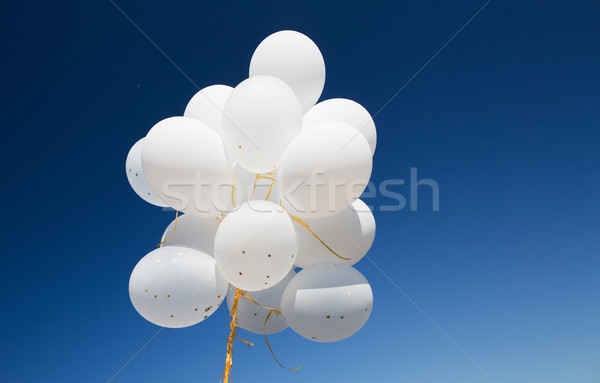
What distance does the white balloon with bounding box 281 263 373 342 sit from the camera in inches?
55.9

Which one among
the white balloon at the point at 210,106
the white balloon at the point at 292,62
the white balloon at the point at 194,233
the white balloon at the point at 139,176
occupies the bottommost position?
the white balloon at the point at 194,233

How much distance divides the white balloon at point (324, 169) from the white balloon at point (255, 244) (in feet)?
0.36

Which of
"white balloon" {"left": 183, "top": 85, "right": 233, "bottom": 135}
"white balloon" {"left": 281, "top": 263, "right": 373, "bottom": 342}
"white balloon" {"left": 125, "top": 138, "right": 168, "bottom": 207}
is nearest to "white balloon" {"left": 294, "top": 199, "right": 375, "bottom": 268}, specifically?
"white balloon" {"left": 281, "top": 263, "right": 373, "bottom": 342}

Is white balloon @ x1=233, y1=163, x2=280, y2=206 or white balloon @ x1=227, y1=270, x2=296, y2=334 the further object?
white balloon @ x1=227, y1=270, x2=296, y2=334

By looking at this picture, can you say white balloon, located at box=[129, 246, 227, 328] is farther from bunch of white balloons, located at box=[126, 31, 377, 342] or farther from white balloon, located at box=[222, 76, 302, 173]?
white balloon, located at box=[222, 76, 302, 173]

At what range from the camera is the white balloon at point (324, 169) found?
4.47 feet

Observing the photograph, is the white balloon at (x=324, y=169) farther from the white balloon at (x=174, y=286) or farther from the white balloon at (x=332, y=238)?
the white balloon at (x=174, y=286)

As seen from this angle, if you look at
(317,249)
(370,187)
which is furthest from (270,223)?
(370,187)

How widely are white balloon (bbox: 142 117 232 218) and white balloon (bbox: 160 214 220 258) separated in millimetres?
146

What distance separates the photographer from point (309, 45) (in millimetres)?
1765

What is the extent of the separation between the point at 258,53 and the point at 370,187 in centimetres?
83

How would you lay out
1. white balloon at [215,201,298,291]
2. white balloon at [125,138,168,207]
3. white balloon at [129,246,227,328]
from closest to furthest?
white balloon at [215,201,298,291]
white balloon at [129,246,227,328]
white balloon at [125,138,168,207]

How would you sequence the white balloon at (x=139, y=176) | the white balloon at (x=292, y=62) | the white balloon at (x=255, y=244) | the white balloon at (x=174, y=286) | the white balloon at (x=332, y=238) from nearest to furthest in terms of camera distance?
the white balloon at (x=255, y=244) → the white balloon at (x=174, y=286) → the white balloon at (x=332, y=238) → the white balloon at (x=292, y=62) → the white balloon at (x=139, y=176)

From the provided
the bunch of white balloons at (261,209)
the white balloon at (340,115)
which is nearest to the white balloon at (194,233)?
the bunch of white balloons at (261,209)
